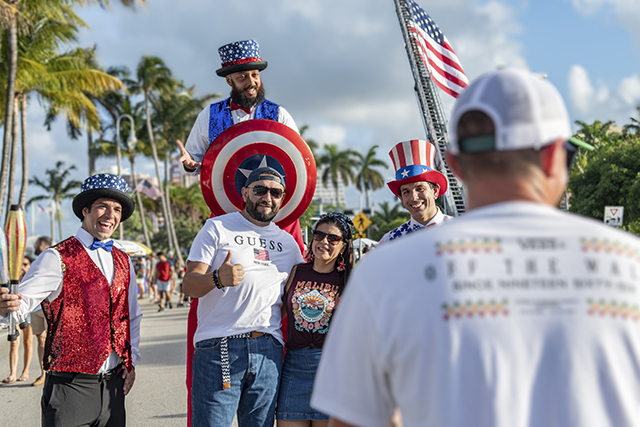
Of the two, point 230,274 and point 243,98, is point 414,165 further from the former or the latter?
point 230,274

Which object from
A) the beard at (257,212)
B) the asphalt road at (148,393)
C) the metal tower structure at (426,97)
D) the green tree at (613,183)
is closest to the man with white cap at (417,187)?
the beard at (257,212)

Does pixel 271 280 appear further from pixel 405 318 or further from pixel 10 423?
pixel 10 423

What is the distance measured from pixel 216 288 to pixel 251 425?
779mm

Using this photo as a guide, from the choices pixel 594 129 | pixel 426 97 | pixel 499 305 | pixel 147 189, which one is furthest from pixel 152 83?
pixel 499 305

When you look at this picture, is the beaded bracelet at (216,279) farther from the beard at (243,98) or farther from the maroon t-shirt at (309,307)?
the beard at (243,98)

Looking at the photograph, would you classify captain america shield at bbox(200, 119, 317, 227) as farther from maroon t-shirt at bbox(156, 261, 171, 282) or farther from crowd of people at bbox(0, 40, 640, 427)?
maroon t-shirt at bbox(156, 261, 171, 282)

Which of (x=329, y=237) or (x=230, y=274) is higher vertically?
(x=329, y=237)

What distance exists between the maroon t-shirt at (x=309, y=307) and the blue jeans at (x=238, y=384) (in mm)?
149

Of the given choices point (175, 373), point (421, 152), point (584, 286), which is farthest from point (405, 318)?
point (175, 373)

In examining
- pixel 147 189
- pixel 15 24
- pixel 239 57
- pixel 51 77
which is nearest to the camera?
pixel 239 57

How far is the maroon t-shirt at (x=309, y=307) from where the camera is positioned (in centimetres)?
334

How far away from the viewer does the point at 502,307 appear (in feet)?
4.05

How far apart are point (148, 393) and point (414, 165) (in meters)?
5.18

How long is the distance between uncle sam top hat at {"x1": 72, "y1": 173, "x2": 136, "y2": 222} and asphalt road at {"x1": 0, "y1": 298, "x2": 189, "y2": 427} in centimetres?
321
